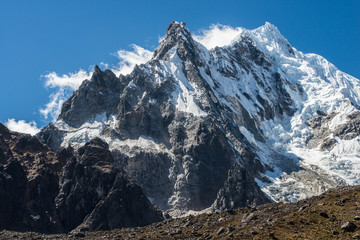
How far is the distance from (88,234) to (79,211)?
9144 centimetres

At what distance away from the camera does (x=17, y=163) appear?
187 metres

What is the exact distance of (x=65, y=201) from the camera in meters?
190

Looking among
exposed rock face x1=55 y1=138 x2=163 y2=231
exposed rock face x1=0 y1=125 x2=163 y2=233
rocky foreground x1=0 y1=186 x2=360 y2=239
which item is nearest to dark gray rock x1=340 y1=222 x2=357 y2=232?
rocky foreground x1=0 y1=186 x2=360 y2=239

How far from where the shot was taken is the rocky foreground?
65750mm

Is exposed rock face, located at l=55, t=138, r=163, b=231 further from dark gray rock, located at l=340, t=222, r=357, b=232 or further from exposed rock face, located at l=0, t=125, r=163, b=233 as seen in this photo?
dark gray rock, located at l=340, t=222, r=357, b=232

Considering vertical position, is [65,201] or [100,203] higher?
[65,201]

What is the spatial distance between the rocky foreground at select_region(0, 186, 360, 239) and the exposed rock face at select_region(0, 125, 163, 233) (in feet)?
249

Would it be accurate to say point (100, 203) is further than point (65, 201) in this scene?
No

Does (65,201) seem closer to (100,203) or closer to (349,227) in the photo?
(100,203)

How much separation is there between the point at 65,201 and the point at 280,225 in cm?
13412

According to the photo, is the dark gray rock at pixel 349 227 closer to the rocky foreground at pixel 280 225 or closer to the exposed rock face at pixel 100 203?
the rocky foreground at pixel 280 225

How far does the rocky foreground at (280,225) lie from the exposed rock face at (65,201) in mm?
75891

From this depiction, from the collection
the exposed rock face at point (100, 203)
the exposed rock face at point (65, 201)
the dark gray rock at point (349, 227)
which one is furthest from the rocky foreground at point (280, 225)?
the exposed rock face at point (100, 203)

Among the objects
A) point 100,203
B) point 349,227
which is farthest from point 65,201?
point 349,227
